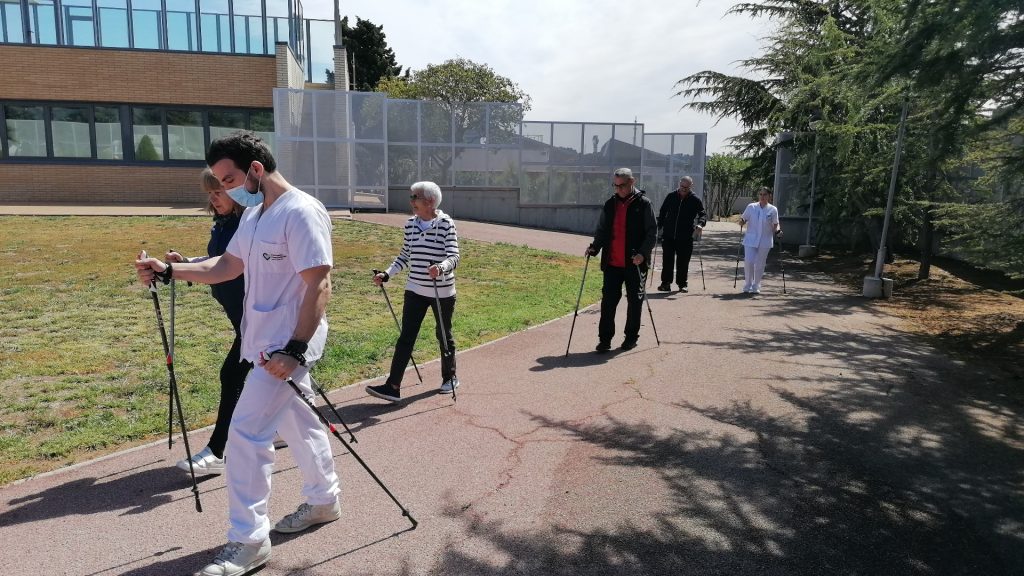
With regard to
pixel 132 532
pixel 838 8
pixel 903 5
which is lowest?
pixel 132 532

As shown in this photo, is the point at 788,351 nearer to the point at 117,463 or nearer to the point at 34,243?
the point at 117,463

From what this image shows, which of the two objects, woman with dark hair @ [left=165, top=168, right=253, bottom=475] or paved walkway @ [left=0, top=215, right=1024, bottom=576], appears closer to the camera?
paved walkway @ [left=0, top=215, right=1024, bottom=576]

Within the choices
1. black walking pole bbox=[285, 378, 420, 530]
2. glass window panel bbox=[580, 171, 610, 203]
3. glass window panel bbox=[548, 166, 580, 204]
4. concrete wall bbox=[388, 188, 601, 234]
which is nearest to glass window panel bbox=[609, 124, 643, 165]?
glass window panel bbox=[580, 171, 610, 203]

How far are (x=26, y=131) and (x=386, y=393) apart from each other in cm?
2604

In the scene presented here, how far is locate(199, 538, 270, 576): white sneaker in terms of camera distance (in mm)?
3254

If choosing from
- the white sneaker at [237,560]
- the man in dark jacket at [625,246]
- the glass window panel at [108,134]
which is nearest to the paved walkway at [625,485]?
the white sneaker at [237,560]

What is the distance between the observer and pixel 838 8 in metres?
20.0

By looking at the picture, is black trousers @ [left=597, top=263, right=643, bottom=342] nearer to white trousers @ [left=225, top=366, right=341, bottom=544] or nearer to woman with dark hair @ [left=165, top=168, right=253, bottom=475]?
woman with dark hair @ [left=165, top=168, right=253, bottom=475]

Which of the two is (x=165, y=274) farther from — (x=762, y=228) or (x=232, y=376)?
(x=762, y=228)

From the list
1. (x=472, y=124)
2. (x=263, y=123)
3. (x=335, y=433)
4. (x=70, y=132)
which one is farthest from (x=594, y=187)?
(x=335, y=433)

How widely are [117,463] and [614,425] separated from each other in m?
3.58

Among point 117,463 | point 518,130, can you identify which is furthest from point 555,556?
point 518,130

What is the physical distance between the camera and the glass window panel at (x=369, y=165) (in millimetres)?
23875

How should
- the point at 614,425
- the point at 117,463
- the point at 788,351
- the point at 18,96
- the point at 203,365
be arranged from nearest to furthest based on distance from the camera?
the point at 117,463 → the point at 614,425 → the point at 203,365 → the point at 788,351 → the point at 18,96
